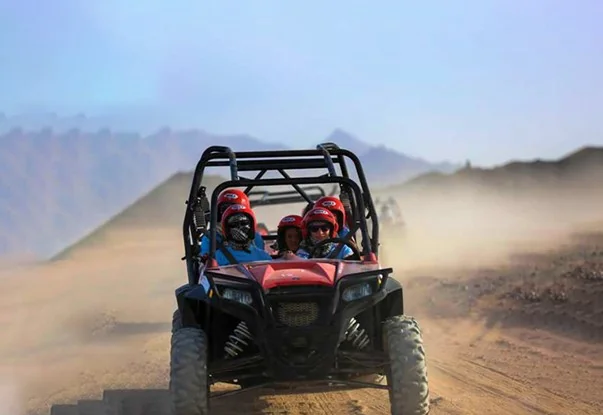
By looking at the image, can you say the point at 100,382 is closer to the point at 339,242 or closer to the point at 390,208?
the point at 339,242

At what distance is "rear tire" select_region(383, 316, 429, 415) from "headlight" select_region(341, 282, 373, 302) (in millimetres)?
397

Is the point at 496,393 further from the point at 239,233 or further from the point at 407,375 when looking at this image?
the point at 239,233

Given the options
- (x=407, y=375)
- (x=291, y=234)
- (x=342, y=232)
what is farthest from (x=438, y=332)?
(x=407, y=375)

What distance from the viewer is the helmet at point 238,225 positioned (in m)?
7.26

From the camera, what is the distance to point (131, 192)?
47781mm

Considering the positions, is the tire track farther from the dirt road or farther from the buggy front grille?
the buggy front grille

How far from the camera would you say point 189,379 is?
6.00 metres

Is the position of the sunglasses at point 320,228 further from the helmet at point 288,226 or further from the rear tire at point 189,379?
the rear tire at point 189,379

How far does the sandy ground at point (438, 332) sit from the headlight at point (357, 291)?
5.94ft

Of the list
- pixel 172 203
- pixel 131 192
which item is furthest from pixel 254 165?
pixel 131 192

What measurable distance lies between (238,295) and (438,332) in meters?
7.49

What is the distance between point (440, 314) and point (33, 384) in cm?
690

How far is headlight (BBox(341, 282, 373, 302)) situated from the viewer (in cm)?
604

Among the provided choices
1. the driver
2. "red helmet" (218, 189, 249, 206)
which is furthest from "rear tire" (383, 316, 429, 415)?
"red helmet" (218, 189, 249, 206)
